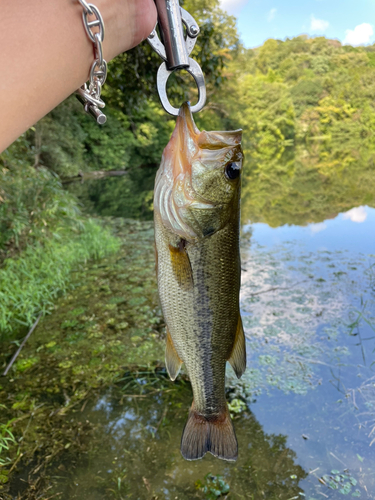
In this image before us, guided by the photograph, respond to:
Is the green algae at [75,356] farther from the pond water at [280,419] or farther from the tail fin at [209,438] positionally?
the tail fin at [209,438]

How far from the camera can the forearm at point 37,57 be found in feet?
2.23

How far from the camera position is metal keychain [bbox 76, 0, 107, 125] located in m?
0.84

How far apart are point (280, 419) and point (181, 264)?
99.6 inches

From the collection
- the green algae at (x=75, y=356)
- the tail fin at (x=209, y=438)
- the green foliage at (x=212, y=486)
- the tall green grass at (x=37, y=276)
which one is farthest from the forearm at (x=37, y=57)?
the tall green grass at (x=37, y=276)

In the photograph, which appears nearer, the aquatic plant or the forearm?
the forearm

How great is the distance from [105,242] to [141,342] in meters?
3.92

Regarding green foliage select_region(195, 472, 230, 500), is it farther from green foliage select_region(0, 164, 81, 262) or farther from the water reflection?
green foliage select_region(0, 164, 81, 262)

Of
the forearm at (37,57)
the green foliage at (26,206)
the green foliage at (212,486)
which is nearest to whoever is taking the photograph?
the forearm at (37,57)

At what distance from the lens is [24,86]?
2.34ft

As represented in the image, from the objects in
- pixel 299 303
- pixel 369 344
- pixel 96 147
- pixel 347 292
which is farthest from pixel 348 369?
pixel 96 147

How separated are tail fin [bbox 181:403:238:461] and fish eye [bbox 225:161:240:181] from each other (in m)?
1.16

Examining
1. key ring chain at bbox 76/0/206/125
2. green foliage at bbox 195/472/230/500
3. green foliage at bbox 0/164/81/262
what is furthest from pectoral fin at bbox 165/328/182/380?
green foliage at bbox 0/164/81/262

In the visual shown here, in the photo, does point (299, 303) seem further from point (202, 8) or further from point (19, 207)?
point (202, 8)

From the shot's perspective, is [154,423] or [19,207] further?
[19,207]
